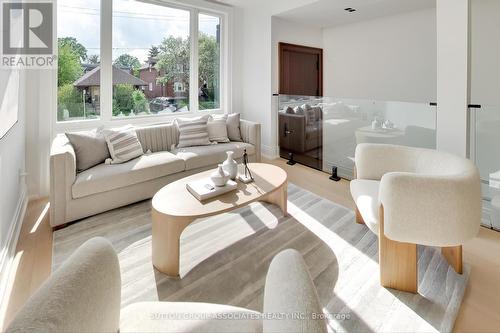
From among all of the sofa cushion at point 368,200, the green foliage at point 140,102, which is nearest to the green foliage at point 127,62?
the green foliage at point 140,102

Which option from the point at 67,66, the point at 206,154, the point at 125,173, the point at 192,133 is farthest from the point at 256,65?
the point at 125,173

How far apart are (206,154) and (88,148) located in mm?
1269

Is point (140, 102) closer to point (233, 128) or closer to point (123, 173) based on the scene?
point (233, 128)

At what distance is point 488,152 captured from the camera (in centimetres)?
255

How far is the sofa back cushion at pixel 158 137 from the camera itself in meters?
3.46

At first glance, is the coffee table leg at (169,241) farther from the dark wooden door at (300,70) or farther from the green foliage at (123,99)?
the dark wooden door at (300,70)

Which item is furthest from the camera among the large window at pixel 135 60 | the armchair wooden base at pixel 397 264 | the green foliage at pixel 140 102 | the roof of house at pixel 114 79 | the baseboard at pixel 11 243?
the green foliage at pixel 140 102

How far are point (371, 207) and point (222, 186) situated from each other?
1.11m

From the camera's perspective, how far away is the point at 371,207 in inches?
73.5

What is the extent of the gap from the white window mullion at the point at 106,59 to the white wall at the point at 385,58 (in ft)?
12.7

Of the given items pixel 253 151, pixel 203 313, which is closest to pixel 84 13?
pixel 253 151

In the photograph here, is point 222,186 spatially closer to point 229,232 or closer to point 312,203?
point 229,232

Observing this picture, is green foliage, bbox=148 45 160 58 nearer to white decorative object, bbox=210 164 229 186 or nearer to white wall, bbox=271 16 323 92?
white wall, bbox=271 16 323 92

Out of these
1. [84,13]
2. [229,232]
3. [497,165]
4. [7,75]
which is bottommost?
[229,232]
